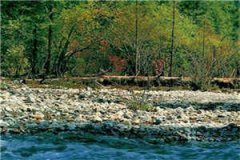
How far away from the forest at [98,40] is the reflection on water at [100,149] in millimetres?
19902

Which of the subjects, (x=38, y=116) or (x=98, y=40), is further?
(x=98, y=40)

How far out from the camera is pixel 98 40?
37156 millimetres

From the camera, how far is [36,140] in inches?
482

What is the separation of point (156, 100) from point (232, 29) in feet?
143

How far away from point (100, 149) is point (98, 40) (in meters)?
25.8

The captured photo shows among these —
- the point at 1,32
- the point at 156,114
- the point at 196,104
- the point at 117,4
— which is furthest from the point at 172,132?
the point at 117,4

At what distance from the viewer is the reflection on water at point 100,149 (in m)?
11.1

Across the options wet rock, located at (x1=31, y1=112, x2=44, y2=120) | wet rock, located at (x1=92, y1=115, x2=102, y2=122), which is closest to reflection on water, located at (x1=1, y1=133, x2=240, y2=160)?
wet rock, located at (x1=92, y1=115, x2=102, y2=122)

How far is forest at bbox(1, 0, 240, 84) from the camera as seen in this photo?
116 feet

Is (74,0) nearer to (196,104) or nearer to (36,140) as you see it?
(196,104)

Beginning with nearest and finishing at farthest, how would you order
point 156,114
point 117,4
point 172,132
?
1. point 172,132
2. point 156,114
3. point 117,4

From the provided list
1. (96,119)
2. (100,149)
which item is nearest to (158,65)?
(96,119)

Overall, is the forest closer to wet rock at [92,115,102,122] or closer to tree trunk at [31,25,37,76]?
tree trunk at [31,25,37,76]

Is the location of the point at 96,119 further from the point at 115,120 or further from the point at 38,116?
the point at 38,116
